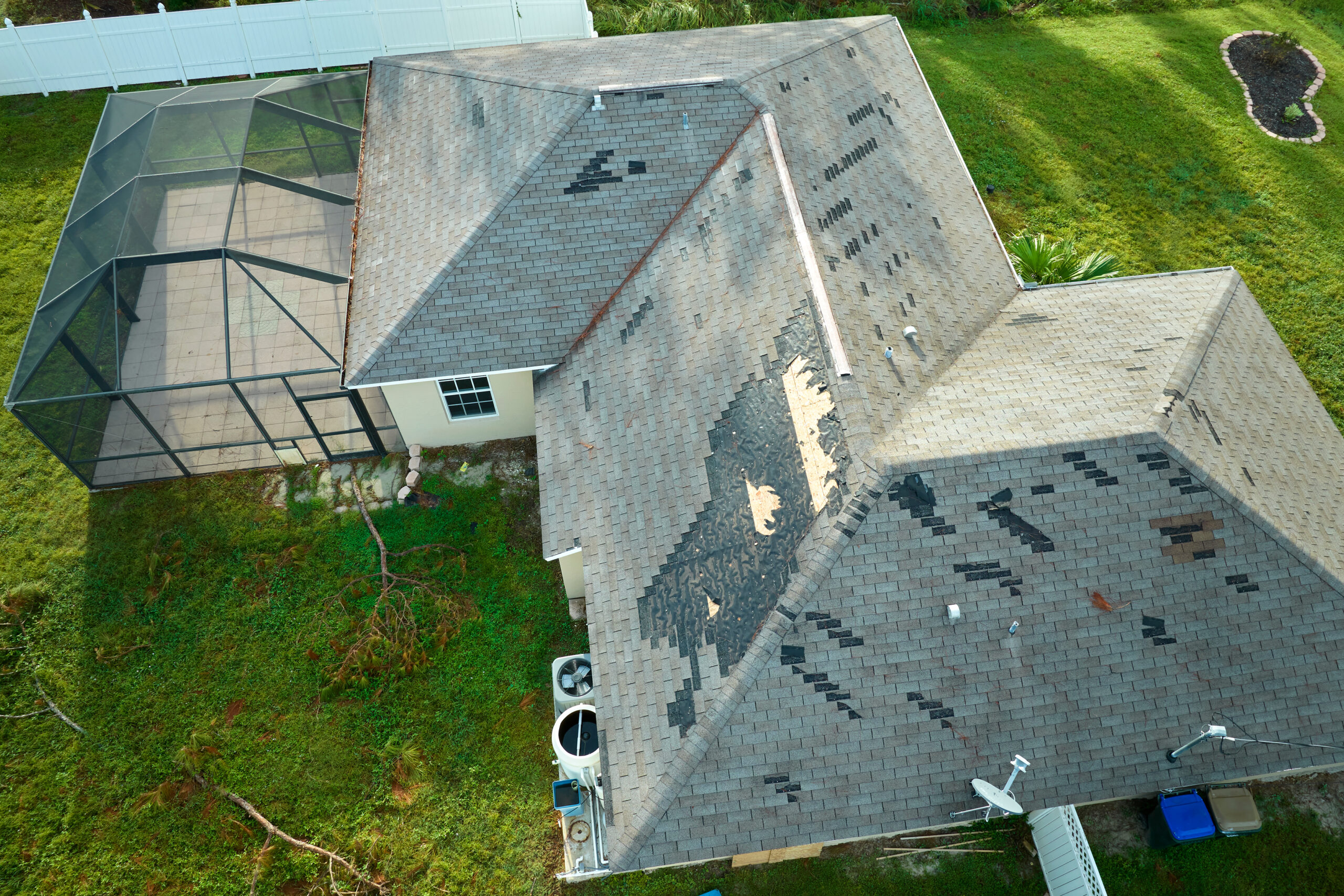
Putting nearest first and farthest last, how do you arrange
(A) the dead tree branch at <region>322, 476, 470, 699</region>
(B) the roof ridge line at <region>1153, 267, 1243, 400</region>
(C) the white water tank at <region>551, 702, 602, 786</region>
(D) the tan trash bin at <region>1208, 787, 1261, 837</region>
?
(B) the roof ridge line at <region>1153, 267, 1243, 400</region> → (D) the tan trash bin at <region>1208, 787, 1261, 837</region> → (C) the white water tank at <region>551, 702, 602, 786</region> → (A) the dead tree branch at <region>322, 476, 470, 699</region>

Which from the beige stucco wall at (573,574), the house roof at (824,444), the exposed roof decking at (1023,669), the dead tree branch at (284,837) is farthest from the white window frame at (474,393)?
the exposed roof decking at (1023,669)

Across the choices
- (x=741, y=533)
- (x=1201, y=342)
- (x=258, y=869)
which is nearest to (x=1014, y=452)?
(x=741, y=533)

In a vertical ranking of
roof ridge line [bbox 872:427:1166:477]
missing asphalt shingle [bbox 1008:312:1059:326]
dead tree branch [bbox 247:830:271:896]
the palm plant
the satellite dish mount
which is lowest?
dead tree branch [bbox 247:830:271:896]

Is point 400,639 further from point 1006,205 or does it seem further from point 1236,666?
point 1006,205

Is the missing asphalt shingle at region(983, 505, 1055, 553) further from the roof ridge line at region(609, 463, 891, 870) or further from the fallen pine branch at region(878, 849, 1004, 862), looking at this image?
the fallen pine branch at region(878, 849, 1004, 862)

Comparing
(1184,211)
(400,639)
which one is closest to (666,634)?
(400,639)

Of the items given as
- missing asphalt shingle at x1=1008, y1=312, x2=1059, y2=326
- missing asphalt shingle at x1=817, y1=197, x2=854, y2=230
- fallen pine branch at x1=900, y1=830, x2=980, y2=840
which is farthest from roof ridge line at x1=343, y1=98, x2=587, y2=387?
fallen pine branch at x1=900, y1=830, x2=980, y2=840
